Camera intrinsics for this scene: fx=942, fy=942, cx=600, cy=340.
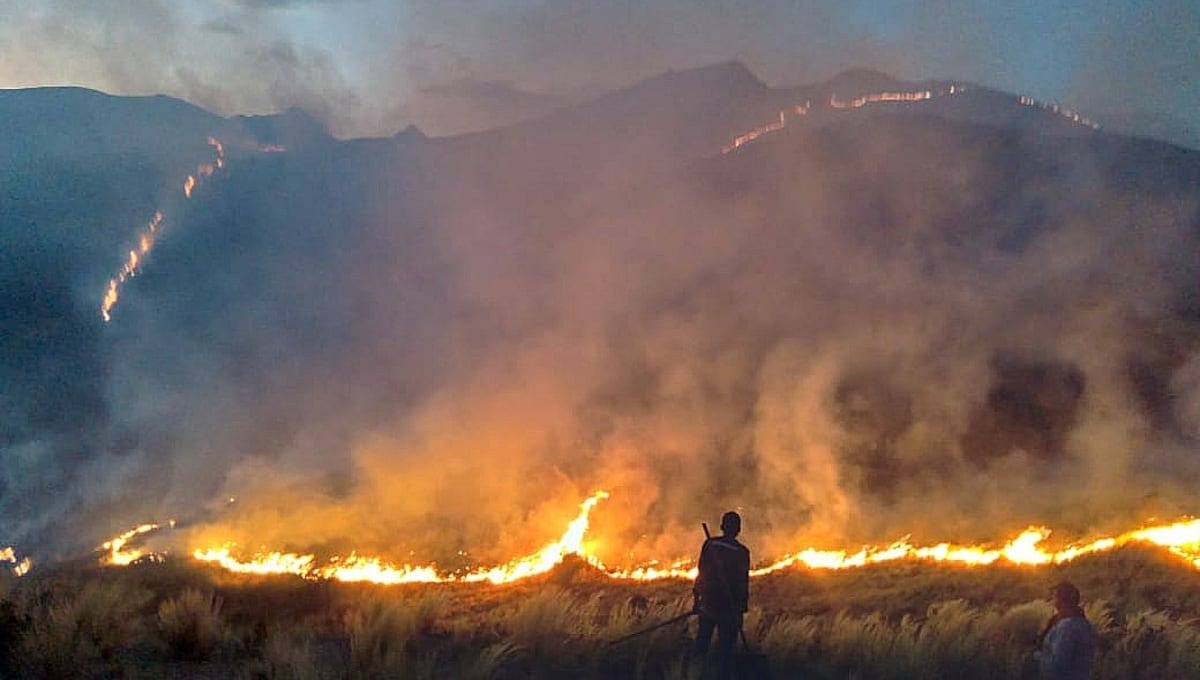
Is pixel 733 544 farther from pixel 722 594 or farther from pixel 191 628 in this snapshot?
pixel 191 628

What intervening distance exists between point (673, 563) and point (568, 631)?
6.85m

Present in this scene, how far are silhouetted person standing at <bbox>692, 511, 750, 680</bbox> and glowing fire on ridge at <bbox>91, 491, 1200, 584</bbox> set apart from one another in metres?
6.50

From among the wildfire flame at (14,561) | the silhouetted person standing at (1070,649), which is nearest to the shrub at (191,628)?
the silhouetted person standing at (1070,649)

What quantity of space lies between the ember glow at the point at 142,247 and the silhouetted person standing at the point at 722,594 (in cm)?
2562

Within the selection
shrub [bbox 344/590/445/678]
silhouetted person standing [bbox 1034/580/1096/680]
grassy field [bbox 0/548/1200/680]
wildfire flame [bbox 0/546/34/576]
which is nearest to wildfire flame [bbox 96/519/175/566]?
wildfire flame [bbox 0/546/34/576]

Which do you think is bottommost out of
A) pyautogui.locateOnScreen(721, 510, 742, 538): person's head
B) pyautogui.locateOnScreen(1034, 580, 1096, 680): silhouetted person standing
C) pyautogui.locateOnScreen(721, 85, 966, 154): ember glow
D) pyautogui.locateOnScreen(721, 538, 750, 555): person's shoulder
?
pyautogui.locateOnScreen(1034, 580, 1096, 680): silhouetted person standing

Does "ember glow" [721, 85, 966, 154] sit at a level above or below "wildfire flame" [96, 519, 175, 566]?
above

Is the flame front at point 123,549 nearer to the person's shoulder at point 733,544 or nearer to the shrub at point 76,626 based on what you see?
the shrub at point 76,626

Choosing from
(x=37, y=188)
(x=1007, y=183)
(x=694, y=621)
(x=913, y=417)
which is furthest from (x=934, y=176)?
(x=37, y=188)

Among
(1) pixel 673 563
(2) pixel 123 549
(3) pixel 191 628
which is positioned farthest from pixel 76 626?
(1) pixel 673 563

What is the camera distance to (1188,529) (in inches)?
580

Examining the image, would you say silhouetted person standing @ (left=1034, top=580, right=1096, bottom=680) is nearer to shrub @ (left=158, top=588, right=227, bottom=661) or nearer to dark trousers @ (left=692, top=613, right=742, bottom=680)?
dark trousers @ (left=692, top=613, right=742, bottom=680)

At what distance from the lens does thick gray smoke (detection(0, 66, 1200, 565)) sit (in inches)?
736

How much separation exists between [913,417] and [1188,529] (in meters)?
7.72
